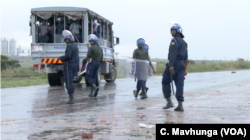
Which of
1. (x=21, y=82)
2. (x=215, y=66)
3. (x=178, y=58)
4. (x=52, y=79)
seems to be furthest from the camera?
(x=215, y=66)

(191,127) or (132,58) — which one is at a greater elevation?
(132,58)

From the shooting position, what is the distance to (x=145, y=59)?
34.8 feet

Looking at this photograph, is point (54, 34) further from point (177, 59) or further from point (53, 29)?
point (177, 59)

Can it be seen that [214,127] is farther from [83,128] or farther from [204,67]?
[204,67]

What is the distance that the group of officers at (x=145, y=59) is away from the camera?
7.77 meters

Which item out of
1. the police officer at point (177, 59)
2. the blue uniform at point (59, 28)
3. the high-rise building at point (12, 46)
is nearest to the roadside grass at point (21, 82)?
the blue uniform at point (59, 28)

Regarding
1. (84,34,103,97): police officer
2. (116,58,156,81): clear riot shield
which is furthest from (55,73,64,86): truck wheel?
(116,58,156,81): clear riot shield

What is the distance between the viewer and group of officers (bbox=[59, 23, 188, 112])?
7.77 m

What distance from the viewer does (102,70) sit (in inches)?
709

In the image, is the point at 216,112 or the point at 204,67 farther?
the point at 204,67

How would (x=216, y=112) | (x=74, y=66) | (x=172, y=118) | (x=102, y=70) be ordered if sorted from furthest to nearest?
(x=102, y=70), (x=74, y=66), (x=216, y=112), (x=172, y=118)

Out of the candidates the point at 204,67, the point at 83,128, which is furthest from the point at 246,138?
the point at 204,67

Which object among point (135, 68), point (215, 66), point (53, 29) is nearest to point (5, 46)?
point (215, 66)

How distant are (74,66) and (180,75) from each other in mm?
3067
